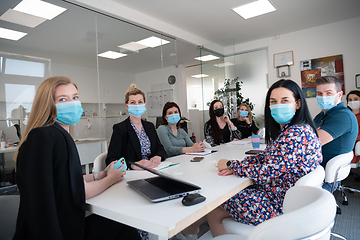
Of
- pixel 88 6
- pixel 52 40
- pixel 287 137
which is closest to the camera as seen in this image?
pixel 287 137

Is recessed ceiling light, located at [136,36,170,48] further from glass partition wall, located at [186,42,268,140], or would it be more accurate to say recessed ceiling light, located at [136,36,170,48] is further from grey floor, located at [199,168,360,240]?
grey floor, located at [199,168,360,240]

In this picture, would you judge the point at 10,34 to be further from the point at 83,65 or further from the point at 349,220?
the point at 349,220

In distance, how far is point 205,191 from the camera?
1152 millimetres

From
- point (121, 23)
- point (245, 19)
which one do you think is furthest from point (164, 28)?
point (245, 19)

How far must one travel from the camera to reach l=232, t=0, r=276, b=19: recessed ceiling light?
4.43m

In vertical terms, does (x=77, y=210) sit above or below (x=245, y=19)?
below

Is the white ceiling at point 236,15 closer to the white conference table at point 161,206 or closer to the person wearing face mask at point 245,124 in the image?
the person wearing face mask at point 245,124

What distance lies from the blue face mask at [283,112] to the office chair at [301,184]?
0.39m

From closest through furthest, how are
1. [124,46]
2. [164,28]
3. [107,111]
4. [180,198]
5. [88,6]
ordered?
[180,198], [88,6], [107,111], [124,46], [164,28]

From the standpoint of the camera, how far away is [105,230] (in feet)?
3.95

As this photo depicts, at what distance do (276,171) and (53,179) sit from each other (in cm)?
114

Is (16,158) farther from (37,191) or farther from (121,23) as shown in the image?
(121,23)

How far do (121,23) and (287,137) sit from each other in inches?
151

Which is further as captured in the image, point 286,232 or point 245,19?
point 245,19
